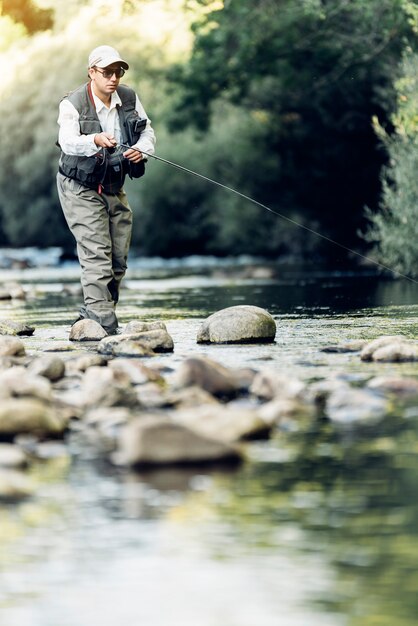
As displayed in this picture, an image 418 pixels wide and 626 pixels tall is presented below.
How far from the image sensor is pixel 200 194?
33031 millimetres

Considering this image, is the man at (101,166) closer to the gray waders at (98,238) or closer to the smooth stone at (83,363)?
the gray waders at (98,238)

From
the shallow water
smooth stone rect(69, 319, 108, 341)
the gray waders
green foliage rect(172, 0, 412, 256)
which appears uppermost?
green foliage rect(172, 0, 412, 256)

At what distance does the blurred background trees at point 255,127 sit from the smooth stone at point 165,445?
35.7 ft

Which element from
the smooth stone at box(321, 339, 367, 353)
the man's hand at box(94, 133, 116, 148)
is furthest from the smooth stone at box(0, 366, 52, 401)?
the man's hand at box(94, 133, 116, 148)

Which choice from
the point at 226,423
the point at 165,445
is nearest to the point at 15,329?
the point at 226,423

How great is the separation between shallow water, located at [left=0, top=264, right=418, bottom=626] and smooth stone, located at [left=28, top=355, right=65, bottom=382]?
1795 mm

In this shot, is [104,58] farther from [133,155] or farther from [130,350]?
[130,350]

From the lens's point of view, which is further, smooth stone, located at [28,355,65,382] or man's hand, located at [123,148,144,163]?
man's hand, located at [123,148,144,163]

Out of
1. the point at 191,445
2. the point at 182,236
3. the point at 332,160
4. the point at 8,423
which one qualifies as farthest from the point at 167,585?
the point at 182,236

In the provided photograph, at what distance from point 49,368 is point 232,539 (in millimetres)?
3255

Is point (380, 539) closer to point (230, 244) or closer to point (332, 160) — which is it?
point (332, 160)

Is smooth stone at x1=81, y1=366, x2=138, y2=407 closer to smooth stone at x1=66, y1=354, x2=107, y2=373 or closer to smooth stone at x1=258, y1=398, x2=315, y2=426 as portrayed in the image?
smooth stone at x1=258, y1=398, x2=315, y2=426

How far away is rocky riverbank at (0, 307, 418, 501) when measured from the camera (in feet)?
16.1

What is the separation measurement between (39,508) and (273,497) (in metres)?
0.69
